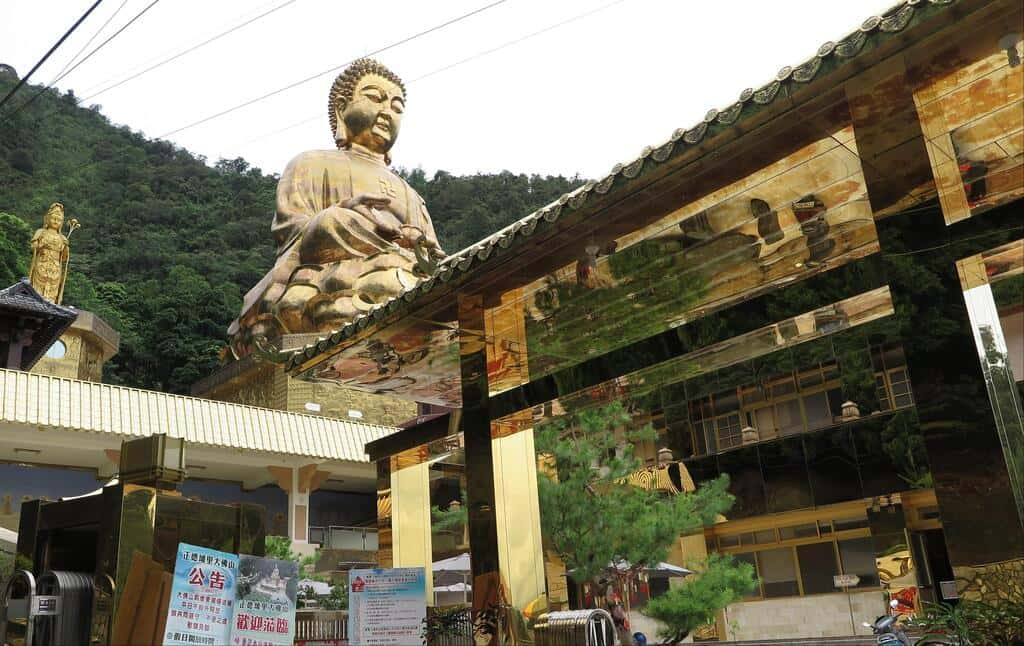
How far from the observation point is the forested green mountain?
3291 centimetres

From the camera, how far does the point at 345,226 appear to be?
52.2ft

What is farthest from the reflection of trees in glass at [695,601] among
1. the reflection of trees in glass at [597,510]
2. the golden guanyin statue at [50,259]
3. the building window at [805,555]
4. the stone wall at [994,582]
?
the golden guanyin statue at [50,259]

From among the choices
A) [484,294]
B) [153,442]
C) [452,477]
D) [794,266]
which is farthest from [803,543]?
[153,442]

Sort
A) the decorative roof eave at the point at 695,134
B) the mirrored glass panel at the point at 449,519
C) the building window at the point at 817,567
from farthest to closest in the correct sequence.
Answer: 1. the building window at the point at 817,567
2. the mirrored glass panel at the point at 449,519
3. the decorative roof eave at the point at 695,134

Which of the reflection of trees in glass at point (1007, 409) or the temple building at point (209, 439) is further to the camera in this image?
the temple building at point (209, 439)

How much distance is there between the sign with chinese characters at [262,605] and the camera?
13.9ft

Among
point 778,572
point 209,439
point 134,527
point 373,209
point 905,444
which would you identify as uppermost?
point 373,209

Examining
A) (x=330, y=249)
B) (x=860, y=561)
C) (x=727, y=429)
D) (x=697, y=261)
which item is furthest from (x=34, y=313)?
(x=697, y=261)

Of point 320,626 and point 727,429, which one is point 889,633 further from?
point 727,429

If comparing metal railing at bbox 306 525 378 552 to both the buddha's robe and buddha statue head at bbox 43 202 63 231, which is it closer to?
the buddha's robe

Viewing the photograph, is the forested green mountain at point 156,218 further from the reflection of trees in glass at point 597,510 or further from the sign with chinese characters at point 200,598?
the sign with chinese characters at point 200,598

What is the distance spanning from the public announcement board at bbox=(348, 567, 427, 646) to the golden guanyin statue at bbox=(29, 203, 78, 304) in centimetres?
2109

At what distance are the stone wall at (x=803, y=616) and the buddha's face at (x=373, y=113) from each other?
11.1 metres

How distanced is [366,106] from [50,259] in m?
11.7
